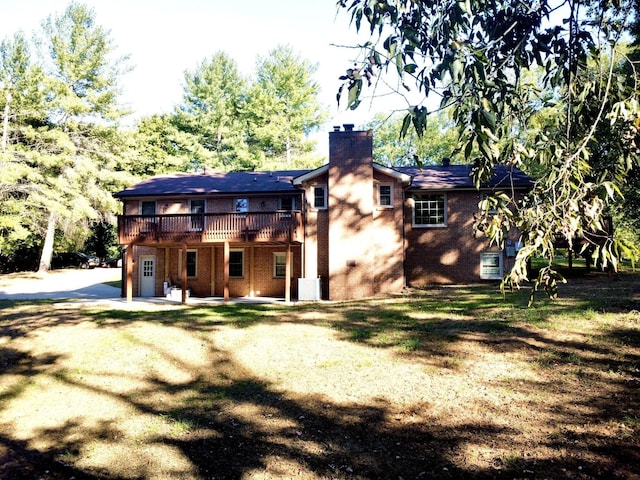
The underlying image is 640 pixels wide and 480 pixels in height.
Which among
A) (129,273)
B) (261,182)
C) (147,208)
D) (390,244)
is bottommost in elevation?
(129,273)

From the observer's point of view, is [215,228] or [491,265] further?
[491,265]

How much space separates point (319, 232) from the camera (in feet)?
74.1

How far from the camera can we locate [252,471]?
584cm

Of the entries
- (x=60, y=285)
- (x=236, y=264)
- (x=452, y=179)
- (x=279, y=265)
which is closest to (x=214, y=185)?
(x=236, y=264)

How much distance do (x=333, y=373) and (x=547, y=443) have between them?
4152mm

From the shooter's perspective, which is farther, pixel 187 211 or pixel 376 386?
pixel 187 211

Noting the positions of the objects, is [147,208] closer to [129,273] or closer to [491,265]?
[129,273]

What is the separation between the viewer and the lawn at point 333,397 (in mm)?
5895

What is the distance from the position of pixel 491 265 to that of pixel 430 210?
4175 mm

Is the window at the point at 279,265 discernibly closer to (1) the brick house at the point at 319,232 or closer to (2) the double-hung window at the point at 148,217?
(1) the brick house at the point at 319,232

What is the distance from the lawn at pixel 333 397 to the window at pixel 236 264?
11.3 metres

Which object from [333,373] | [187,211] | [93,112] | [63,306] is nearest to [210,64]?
[93,112]

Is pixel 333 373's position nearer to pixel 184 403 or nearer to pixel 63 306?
pixel 184 403

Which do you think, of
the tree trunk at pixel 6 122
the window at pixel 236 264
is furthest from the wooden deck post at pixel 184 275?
the tree trunk at pixel 6 122
